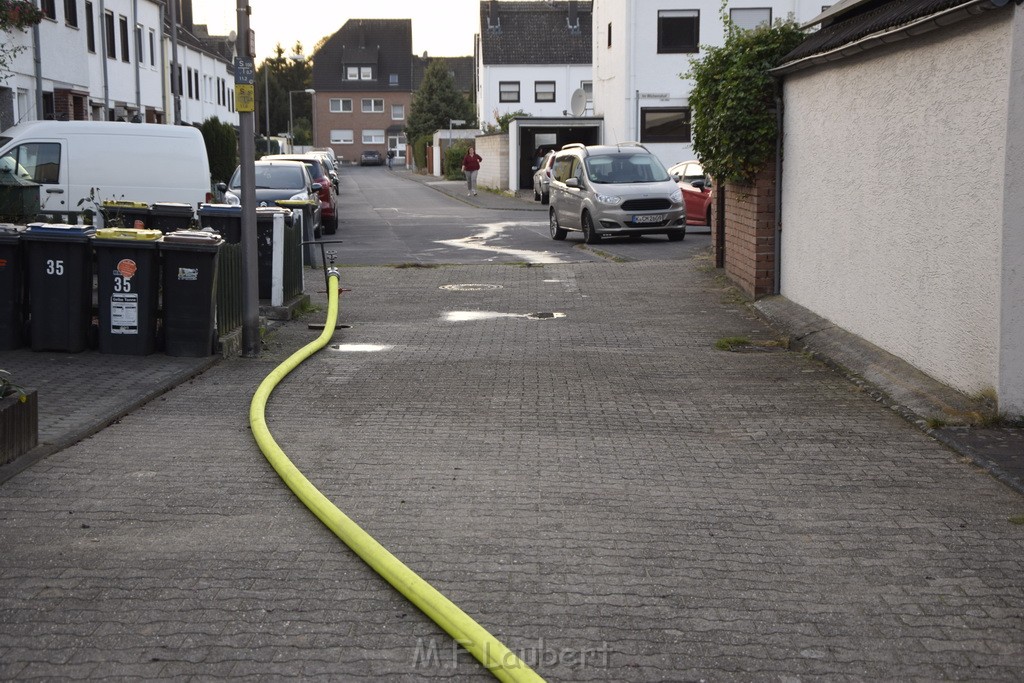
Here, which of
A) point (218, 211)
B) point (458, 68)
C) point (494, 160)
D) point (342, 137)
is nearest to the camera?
point (218, 211)

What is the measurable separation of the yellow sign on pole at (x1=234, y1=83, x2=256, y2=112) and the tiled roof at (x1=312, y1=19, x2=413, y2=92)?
12304 cm

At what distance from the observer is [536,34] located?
78.4m

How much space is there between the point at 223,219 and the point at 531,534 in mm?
9573

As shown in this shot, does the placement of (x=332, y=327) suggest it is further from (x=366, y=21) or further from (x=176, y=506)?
(x=366, y=21)

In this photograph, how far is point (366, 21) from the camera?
13612 cm

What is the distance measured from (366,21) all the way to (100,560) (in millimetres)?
136246

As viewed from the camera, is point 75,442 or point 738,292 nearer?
point 75,442

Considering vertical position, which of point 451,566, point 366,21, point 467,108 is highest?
point 366,21

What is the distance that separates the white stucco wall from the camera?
795 cm

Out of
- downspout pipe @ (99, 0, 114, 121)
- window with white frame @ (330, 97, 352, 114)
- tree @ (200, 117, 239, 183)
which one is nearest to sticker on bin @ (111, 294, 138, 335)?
downspout pipe @ (99, 0, 114, 121)

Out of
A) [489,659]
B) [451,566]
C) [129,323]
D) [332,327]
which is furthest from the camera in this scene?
[332,327]

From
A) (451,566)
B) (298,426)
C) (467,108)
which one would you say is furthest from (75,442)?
(467,108)

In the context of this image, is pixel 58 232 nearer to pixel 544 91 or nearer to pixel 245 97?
pixel 245 97

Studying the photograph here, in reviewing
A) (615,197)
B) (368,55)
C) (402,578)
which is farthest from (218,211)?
(368,55)
